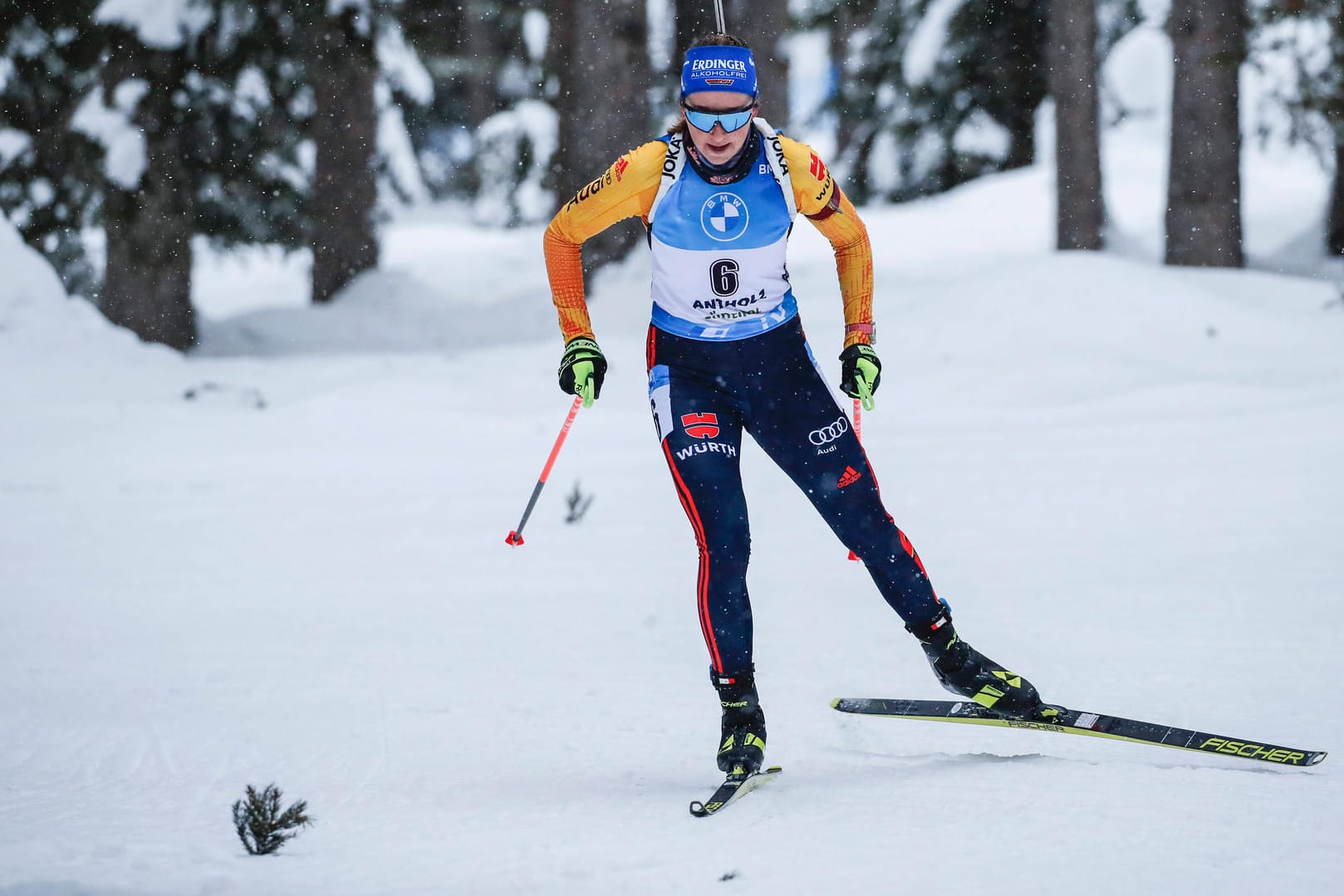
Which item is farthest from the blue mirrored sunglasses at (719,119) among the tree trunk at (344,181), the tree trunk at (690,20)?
the tree trunk at (344,181)

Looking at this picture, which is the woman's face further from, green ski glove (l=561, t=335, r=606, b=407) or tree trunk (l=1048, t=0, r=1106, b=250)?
tree trunk (l=1048, t=0, r=1106, b=250)

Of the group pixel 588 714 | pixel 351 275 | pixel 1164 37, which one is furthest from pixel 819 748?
pixel 1164 37

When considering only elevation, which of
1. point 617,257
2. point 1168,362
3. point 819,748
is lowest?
point 819,748

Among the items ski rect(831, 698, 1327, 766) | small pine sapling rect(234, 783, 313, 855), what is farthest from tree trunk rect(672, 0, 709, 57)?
small pine sapling rect(234, 783, 313, 855)

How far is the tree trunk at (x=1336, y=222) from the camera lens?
51.6 feet

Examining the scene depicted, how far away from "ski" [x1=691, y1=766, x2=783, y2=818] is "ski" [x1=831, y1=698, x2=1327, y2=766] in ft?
2.01

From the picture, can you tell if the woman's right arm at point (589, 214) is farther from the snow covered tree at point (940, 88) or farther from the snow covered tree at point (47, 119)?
the snow covered tree at point (940, 88)

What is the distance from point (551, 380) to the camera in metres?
12.1

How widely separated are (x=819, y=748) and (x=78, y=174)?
1123 cm

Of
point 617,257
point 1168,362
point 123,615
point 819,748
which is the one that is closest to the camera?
point 819,748

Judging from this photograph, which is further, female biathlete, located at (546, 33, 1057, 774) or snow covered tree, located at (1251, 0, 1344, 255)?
snow covered tree, located at (1251, 0, 1344, 255)

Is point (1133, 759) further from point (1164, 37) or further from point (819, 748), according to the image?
point (1164, 37)

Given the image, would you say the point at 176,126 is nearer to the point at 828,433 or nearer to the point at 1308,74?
the point at 828,433

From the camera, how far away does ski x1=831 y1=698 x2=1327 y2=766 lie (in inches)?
164
